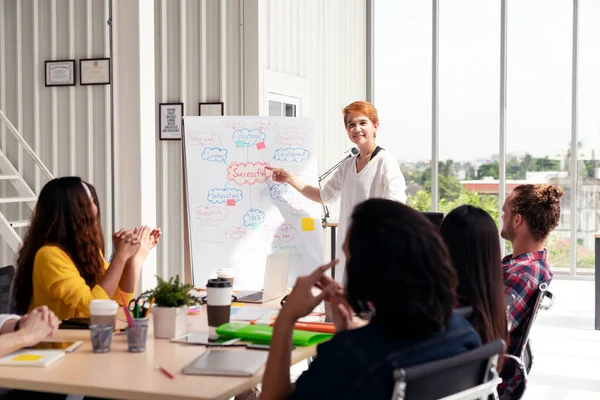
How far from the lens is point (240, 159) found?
4027 millimetres

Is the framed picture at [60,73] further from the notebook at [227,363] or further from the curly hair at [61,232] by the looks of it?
the notebook at [227,363]

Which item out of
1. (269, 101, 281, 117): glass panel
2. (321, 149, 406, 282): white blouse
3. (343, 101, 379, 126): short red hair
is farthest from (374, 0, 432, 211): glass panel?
(343, 101, 379, 126): short red hair

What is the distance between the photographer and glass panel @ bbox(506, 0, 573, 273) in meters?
Result: 7.53

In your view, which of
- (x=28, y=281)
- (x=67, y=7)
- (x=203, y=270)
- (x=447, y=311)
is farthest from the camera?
(x=67, y=7)

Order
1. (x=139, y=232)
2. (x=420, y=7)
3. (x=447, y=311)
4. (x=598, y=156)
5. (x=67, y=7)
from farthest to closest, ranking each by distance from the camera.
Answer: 1. (x=420, y=7)
2. (x=598, y=156)
3. (x=67, y=7)
4. (x=139, y=232)
5. (x=447, y=311)

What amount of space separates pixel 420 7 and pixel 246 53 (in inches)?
112

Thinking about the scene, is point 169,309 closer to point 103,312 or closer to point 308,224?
point 103,312

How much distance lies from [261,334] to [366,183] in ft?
7.90

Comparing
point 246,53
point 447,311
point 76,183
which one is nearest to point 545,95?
point 246,53

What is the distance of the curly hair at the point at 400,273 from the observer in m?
1.49

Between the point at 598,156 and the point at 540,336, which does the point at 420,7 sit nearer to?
the point at 598,156

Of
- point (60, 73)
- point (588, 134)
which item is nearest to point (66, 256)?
point (60, 73)

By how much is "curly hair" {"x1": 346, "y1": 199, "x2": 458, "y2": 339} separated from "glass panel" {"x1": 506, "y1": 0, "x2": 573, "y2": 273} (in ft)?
21.2

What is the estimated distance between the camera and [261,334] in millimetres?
2199
